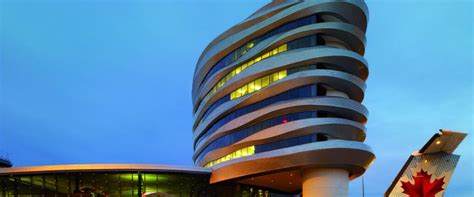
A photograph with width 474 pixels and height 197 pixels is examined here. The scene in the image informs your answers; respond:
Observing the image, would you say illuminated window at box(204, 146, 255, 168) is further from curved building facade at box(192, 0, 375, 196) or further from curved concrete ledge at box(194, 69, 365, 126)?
curved concrete ledge at box(194, 69, 365, 126)

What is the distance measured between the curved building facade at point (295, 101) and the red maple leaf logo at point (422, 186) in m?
31.9

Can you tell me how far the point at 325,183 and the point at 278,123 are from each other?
8.33m

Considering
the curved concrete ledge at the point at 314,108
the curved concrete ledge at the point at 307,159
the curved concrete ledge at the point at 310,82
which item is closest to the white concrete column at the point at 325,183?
the curved concrete ledge at the point at 307,159

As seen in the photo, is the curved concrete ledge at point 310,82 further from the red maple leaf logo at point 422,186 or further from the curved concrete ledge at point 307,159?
the red maple leaf logo at point 422,186

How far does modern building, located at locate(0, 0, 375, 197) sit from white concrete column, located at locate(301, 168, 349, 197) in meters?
0.11

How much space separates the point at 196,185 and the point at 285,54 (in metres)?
18.2

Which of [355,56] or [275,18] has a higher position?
[275,18]

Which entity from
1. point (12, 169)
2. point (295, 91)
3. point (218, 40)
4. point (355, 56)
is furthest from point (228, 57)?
point (12, 169)

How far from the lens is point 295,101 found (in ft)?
174

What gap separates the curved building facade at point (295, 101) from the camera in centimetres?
5112

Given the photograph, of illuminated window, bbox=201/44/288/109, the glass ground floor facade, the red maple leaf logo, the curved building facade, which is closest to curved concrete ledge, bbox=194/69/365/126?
the curved building facade

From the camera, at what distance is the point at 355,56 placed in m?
54.4

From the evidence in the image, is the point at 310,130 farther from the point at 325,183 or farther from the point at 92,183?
the point at 92,183

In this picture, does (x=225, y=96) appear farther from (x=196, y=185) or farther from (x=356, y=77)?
(x=356, y=77)
